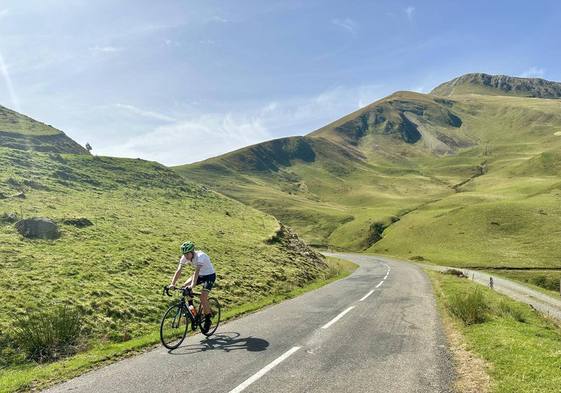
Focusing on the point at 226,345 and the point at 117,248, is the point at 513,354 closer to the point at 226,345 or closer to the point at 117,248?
the point at 226,345

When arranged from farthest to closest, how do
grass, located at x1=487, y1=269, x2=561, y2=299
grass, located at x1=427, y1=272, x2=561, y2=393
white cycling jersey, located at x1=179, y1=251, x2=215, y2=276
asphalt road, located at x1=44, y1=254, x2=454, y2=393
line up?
grass, located at x1=487, y1=269, x2=561, y2=299 < white cycling jersey, located at x1=179, y1=251, x2=215, y2=276 < asphalt road, located at x1=44, y1=254, x2=454, y2=393 < grass, located at x1=427, y1=272, x2=561, y2=393

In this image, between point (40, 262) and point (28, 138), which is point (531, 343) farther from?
point (28, 138)

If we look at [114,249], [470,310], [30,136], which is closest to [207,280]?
[470,310]

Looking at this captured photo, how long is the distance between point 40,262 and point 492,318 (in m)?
22.0

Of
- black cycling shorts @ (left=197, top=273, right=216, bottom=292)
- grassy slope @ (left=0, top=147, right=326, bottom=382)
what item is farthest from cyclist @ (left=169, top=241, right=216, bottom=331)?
grassy slope @ (left=0, top=147, right=326, bottom=382)

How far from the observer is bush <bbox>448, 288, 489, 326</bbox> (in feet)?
52.3

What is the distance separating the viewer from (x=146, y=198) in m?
57.1

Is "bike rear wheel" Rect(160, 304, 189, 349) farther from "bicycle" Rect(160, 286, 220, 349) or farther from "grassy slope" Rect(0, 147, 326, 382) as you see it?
"grassy slope" Rect(0, 147, 326, 382)

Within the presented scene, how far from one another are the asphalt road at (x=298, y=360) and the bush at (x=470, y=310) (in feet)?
3.17

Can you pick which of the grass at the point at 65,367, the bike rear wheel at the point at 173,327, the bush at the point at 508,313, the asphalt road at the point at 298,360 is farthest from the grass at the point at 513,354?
the grass at the point at 65,367

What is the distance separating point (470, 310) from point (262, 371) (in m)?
10.3

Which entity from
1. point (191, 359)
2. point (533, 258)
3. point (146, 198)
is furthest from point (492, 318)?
point (533, 258)

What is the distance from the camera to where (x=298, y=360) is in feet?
35.3

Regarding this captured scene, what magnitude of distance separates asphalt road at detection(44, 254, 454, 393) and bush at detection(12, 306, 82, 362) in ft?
11.0
